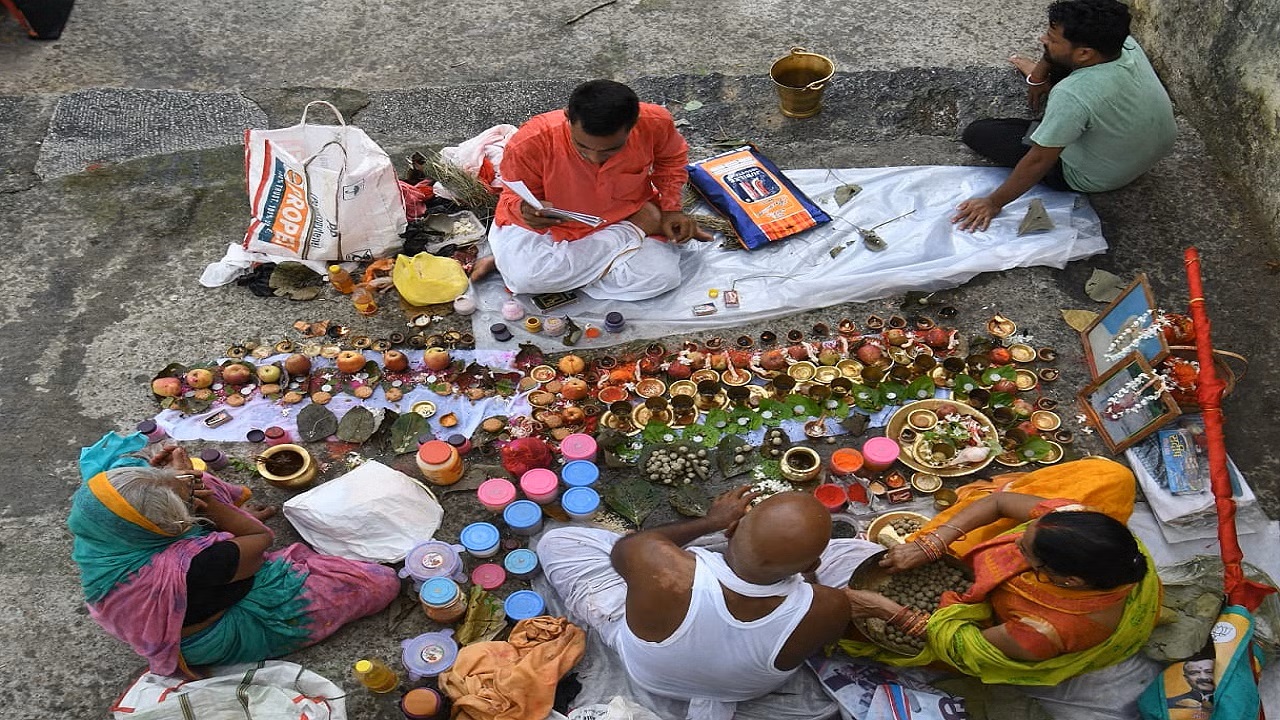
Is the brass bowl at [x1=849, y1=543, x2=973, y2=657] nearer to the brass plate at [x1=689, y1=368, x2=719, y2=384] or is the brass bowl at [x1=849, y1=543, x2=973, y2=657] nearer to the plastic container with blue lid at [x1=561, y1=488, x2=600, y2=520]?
the plastic container with blue lid at [x1=561, y1=488, x2=600, y2=520]

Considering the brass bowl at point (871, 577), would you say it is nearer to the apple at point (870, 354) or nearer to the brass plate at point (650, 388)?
the apple at point (870, 354)

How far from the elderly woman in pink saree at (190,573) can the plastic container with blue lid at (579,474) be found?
30.5 inches

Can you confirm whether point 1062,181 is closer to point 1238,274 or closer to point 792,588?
point 1238,274

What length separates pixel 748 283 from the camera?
452cm

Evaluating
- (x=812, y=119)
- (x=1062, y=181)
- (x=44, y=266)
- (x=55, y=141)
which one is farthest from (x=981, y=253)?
(x=55, y=141)

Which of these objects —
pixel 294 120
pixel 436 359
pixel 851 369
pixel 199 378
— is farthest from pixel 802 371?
pixel 294 120

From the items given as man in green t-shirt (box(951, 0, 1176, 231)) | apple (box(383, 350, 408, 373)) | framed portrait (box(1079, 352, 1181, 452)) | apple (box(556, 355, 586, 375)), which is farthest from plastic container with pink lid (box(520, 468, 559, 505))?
man in green t-shirt (box(951, 0, 1176, 231))

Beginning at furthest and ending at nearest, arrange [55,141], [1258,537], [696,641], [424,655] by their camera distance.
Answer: [55,141] < [1258,537] < [424,655] < [696,641]

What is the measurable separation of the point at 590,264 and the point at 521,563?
1.70 metres

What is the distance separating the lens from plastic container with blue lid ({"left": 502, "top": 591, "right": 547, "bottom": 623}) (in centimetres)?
317

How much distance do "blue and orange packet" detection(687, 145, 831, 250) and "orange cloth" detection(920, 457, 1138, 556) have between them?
6.30ft

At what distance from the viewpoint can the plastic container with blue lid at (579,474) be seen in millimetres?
3570

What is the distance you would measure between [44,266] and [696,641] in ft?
13.7

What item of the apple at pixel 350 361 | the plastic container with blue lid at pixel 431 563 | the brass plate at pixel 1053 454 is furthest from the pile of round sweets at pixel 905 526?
the apple at pixel 350 361
